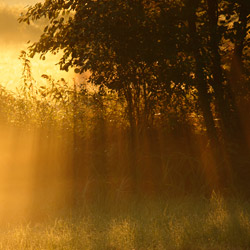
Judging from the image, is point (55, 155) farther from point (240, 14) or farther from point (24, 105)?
point (240, 14)

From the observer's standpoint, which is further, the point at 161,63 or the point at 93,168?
the point at 93,168

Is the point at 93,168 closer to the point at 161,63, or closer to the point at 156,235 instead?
the point at 161,63

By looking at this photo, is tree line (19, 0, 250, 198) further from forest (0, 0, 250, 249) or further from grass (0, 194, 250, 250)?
grass (0, 194, 250, 250)

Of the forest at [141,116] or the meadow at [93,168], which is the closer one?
the meadow at [93,168]

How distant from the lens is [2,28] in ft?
105

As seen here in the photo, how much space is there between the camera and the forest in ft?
33.2

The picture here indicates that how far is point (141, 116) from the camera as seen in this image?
39.7ft

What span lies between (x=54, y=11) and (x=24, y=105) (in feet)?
14.9

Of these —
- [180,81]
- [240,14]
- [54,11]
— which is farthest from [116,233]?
[240,14]

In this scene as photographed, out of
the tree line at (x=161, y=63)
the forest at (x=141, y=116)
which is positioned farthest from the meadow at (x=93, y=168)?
the tree line at (x=161, y=63)

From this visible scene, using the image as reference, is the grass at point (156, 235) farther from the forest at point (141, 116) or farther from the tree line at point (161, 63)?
the tree line at point (161, 63)

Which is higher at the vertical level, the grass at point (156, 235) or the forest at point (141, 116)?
the forest at point (141, 116)

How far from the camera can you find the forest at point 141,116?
33.2 feet

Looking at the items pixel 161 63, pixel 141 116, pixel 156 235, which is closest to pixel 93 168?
pixel 141 116
